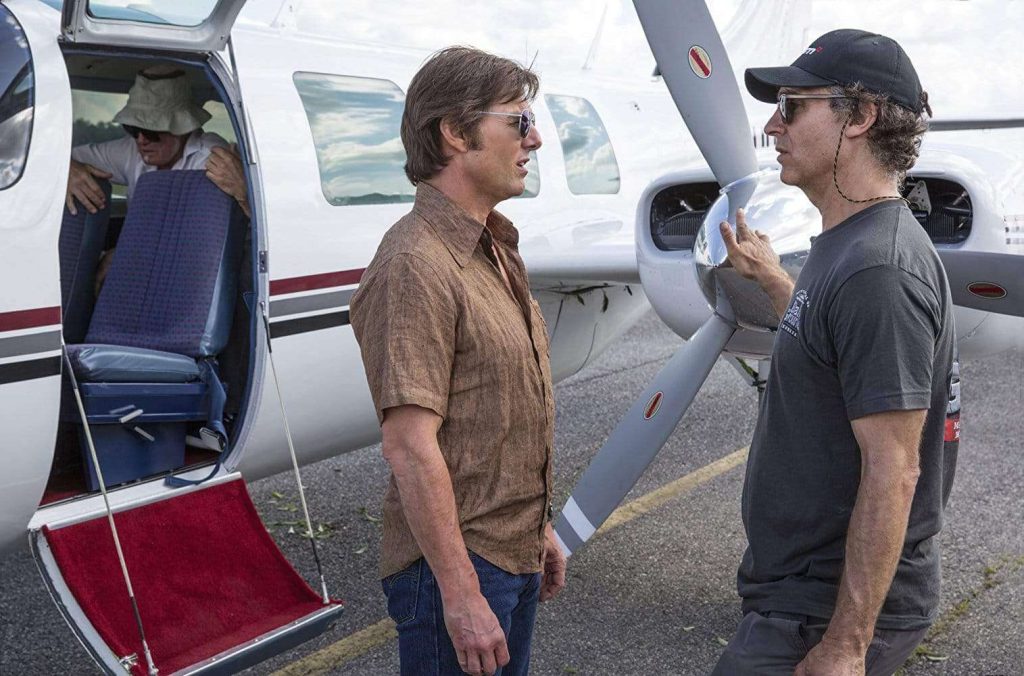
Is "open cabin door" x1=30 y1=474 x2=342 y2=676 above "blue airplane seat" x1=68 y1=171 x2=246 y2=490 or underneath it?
underneath

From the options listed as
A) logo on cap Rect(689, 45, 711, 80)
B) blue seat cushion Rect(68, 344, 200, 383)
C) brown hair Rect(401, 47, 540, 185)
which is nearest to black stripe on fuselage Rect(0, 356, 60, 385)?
blue seat cushion Rect(68, 344, 200, 383)

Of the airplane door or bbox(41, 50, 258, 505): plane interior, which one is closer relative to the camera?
the airplane door

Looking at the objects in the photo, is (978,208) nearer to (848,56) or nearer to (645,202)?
(645,202)

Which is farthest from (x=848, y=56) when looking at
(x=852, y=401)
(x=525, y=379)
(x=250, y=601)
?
(x=250, y=601)

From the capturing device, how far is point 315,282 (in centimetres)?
416

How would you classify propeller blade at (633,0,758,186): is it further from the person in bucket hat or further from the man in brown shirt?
the man in brown shirt

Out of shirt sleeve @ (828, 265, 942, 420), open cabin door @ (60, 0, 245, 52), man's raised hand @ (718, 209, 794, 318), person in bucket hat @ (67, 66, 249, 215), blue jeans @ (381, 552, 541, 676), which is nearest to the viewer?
shirt sleeve @ (828, 265, 942, 420)

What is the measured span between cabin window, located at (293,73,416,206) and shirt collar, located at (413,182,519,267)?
2332mm

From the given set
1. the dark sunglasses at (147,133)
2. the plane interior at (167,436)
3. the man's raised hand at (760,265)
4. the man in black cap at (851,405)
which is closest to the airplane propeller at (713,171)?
the plane interior at (167,436)

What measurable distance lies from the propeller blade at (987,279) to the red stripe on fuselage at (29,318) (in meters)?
2.84

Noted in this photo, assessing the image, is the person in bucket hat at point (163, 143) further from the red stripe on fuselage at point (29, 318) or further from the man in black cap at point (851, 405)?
the man in black cap at point (851, 405)

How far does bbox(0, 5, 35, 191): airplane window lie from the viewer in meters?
3.22

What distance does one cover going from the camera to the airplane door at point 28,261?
314 cm

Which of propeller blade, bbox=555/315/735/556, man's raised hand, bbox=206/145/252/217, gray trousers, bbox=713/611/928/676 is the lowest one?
propeller blade, bbox=555/315/735/556
